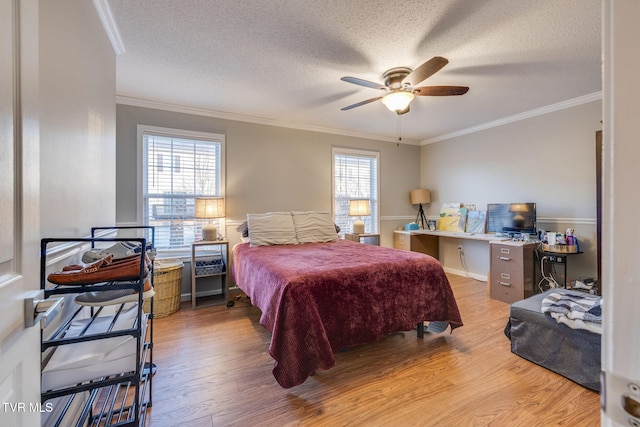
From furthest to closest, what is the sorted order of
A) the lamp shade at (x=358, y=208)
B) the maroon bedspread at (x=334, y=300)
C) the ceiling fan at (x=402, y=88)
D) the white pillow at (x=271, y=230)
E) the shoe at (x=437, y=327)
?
the lamp shade at (x=358, y=208)
the white pillow at (x=271, y=230)
the shoe at (x=437, y=327)
the ceiling fan at (x=402, y=88)
the maroon bedspread at (x=334, y=300)

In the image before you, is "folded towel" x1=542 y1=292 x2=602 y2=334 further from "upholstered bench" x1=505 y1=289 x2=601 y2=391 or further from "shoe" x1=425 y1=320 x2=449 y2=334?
"shoe" x1=425 y1=320 x2=449 y2=334

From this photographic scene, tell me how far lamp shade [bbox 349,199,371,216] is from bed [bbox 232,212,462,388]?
5.93 feet

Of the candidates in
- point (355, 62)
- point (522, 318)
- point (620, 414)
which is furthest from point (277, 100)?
point (620, 414)

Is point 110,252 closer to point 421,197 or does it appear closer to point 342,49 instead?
point 342,49

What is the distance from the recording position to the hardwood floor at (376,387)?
1539 millimetres

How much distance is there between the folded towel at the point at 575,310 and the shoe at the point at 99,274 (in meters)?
2.62

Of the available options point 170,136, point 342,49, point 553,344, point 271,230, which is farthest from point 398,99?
point 170,136

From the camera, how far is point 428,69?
6.71 ft

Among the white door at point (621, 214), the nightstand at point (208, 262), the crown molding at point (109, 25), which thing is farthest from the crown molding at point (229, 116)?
the white door at point (621, 214)

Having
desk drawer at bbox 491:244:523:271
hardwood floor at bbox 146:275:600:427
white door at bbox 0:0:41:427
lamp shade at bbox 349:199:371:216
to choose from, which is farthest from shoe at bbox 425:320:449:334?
white door at bbox 0:0:41:427

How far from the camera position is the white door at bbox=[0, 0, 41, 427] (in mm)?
581

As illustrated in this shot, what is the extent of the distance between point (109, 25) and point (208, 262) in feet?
8.08

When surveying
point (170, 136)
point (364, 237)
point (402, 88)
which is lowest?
point (364, 237)

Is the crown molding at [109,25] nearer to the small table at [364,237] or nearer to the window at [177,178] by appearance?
the window at [177,178]
